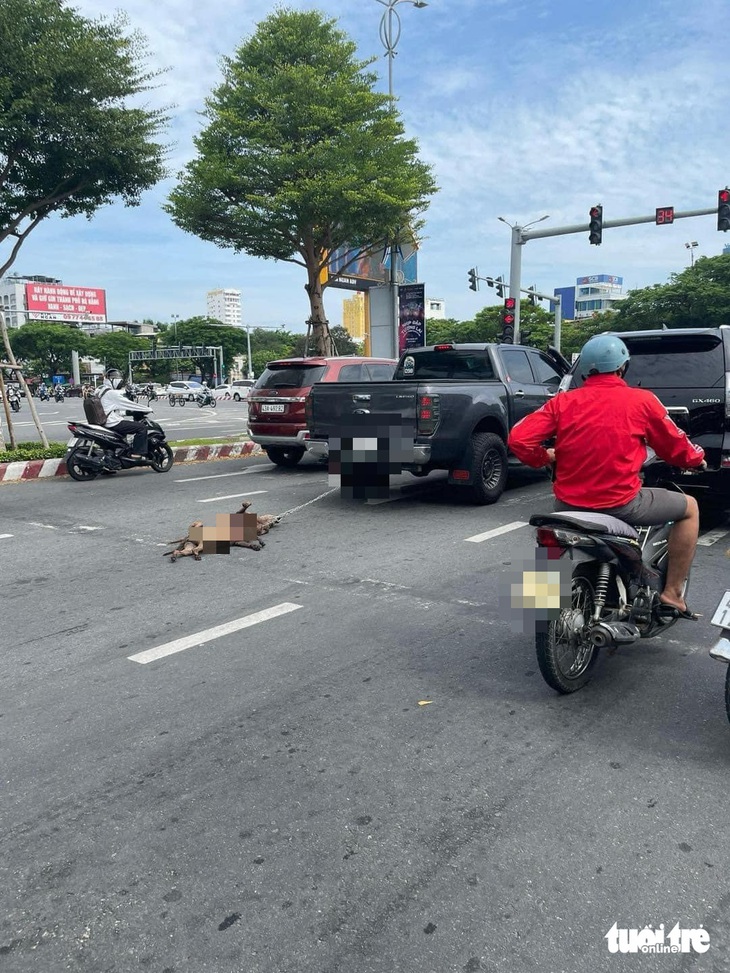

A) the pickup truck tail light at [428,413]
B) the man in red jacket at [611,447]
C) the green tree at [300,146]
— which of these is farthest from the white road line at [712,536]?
the green tree at [300,146]

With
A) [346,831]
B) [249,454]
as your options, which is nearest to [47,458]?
[249,454]

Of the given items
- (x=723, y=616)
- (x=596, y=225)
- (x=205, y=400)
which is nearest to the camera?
(x=723, y=616)

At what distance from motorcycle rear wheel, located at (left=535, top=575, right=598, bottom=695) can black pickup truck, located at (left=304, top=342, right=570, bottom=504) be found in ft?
14.2

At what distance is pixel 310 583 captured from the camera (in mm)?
5699

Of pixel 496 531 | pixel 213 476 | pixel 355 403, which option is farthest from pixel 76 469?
pixel 496 531

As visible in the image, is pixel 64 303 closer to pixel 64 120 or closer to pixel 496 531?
pixel 64 120

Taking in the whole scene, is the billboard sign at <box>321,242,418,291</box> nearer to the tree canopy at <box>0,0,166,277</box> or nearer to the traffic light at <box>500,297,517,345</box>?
the traffic light at <box>500,297,517,345</box>

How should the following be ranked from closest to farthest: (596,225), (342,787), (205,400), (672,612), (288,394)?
(342,787) < (672,612) < (288,394) < (596,225) < (205,400)

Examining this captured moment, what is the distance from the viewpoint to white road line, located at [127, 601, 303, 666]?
4.31 metres

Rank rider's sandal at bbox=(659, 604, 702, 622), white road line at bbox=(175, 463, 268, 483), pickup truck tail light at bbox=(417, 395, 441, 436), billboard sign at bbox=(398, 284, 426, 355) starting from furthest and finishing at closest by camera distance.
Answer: billboard sign at bbox=(398, 284, 426, 355) → white road line at bbox=(175, 463, 268, 483) → pickup truck tail light at bbox=(417, 395, 441, 436) → rider's sandal at bbox=(659, 604, 702, 622)

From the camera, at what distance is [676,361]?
7.05 meters

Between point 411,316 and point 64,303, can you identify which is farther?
point 64,303

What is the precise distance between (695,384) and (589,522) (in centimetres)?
408

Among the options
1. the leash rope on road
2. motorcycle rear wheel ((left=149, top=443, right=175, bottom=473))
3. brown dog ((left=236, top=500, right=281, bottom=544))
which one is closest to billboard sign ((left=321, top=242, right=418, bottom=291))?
motorcycle rear wheel ((left=149, top=443, right=175, bottom=473))
